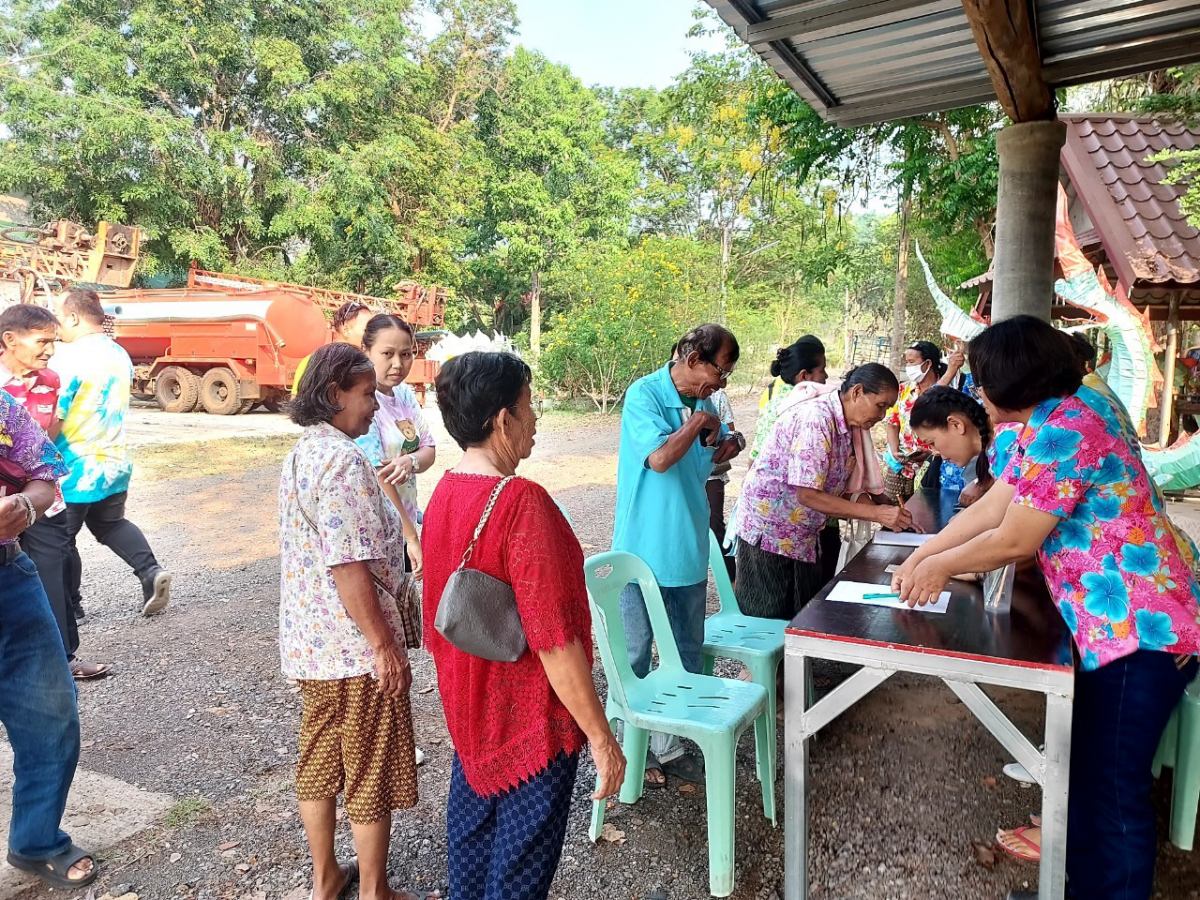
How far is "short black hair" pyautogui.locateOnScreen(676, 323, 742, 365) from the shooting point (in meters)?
2.78

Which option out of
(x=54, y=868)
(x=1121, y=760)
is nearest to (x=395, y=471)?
(x=54, y=868)

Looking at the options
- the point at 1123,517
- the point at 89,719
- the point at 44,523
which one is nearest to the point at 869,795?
the point at 1123,517

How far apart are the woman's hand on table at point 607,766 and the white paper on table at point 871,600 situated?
0.99m

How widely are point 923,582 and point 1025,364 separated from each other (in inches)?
23.8

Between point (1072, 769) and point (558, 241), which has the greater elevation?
point (558, 241)

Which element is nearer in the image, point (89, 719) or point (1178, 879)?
point (1178, 879)

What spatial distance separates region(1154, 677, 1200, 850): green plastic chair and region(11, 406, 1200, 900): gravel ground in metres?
0.10

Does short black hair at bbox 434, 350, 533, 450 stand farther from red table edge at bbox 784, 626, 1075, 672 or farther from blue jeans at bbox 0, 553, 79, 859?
blue jeans at bbox 0, 553, 79, 859

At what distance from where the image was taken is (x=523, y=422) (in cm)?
171

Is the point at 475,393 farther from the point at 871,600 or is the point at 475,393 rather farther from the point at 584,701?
the point at 871,600

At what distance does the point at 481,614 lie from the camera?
60.3 inches

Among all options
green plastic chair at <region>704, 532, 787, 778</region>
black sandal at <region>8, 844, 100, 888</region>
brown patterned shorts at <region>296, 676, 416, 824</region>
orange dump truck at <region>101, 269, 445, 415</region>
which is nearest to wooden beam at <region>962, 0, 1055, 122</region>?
green plastic chair at <region>704, 532, 787, 778</region>

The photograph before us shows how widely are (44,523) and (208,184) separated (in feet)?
53.0

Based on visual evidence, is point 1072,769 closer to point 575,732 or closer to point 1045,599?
point 1045,599
